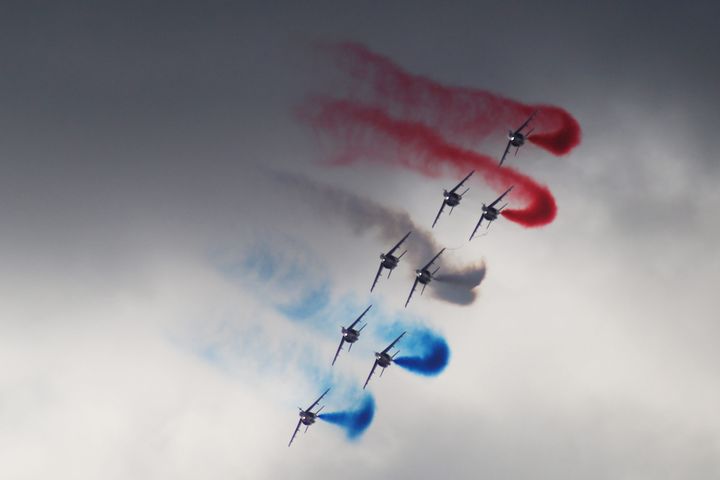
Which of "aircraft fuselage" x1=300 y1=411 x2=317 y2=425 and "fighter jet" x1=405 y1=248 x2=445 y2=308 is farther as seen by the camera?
"aircraft fuselage" x1=300 y1=411 x2=317 y2=425

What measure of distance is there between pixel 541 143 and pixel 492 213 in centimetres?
713

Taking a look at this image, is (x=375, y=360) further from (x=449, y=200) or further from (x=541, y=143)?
(x=541, y=143)

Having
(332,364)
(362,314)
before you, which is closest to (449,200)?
(362,314)

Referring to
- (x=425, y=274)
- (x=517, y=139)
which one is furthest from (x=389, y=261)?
(x=517, y=139)

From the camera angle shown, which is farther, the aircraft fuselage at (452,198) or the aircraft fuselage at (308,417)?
the aircraft fuselage at (308,417)

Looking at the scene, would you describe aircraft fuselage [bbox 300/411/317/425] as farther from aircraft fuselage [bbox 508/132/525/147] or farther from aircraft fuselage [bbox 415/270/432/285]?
aircraft fuselage [bbox 508/132/525/147]

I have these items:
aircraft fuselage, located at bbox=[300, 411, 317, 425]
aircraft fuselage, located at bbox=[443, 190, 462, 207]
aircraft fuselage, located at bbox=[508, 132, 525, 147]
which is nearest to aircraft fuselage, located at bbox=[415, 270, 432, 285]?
aircraft fuselage, located at bbox=[443, 190, 462, 207]

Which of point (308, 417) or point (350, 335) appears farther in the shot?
point (308, 417)

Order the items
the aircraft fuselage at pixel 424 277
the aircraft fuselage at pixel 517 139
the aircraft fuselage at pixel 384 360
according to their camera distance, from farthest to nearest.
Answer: the aircraft fuselage at pixel 384 360 → the aircraft fuselage at pixel 424 277 → the aircraft fuselage at pixel 517 139

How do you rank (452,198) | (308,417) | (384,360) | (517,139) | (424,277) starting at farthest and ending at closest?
(308,417), (384,360), (424,277), (452,198), (517,139)

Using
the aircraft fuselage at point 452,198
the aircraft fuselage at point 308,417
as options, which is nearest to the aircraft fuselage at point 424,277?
the aircraft fuselage at point 452,198

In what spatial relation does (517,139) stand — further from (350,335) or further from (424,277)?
(350,335)

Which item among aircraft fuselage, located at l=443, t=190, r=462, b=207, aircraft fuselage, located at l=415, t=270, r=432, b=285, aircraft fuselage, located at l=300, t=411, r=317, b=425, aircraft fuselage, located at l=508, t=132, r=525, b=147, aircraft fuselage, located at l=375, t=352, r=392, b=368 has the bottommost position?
aircraft fuselage, located at l=300, t=411, r=317, b=425

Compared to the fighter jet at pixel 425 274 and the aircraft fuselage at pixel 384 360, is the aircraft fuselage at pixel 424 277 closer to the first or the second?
the fighter jet at pixel 425 274
